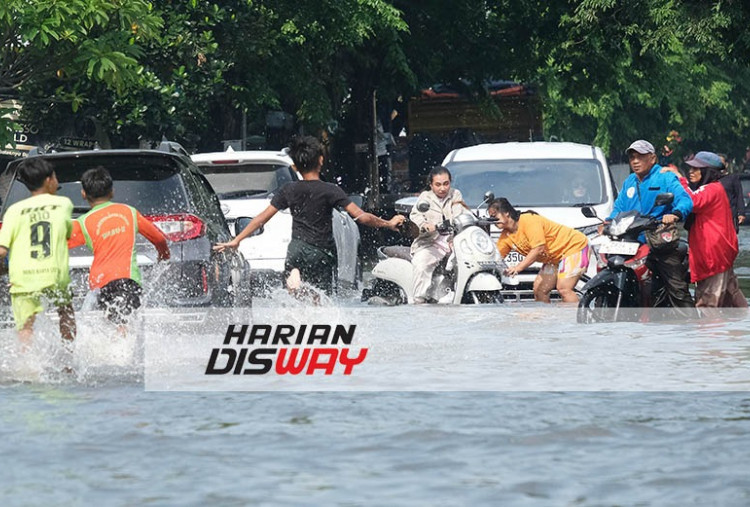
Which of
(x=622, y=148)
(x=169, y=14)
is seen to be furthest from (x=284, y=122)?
(x=622, y=148)

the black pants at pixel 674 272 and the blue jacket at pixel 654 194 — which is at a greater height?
the blue jacket at pixel 654 194

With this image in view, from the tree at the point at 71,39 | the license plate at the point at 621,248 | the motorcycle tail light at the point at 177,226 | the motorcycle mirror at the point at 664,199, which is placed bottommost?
the license plate at the point at 621,248

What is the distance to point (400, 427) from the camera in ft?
28.1

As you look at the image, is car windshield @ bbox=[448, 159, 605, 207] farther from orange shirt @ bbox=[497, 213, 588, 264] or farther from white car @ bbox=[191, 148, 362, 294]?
orange shirt @ bbox=[497, 213, 588, 264]

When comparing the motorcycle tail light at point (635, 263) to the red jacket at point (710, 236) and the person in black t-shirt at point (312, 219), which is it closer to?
the red jacket at point (710, 236)

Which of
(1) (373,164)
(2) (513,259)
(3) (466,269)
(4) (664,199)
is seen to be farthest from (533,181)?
(1) (373,164)

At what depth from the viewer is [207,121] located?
3306 cm

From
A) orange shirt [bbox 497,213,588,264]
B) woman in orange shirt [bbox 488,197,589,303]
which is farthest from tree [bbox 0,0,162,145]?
orange shirt [bbox 497,213,588,264]

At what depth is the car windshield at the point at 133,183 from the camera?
12195mm

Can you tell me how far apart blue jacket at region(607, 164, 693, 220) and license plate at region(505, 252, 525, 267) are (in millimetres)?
2635

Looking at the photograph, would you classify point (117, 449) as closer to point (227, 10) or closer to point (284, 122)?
point (227, 10)

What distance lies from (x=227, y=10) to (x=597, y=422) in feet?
74.9

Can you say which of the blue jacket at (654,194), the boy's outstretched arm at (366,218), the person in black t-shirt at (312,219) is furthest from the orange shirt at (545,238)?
the person in black t-shirt at (312,219)

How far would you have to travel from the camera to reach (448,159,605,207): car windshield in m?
19.2
